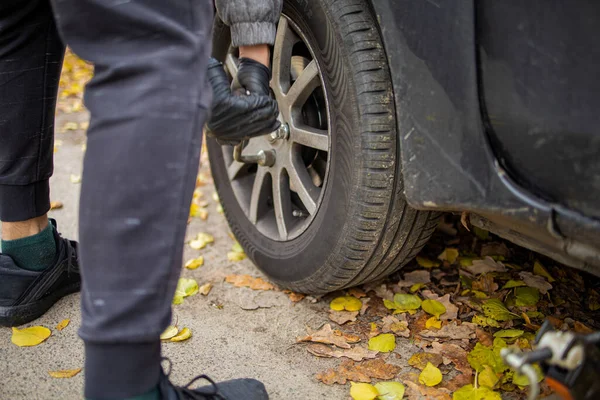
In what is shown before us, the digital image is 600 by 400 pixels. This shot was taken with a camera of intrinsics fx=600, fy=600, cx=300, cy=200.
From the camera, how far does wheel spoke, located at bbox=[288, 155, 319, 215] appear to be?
1.98 meters

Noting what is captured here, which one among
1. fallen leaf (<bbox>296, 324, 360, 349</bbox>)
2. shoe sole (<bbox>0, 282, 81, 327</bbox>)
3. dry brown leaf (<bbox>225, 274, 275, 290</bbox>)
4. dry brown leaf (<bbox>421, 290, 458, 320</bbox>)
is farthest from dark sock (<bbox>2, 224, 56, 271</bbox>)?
dry brown leaf (<bbox>421, 290, 458, 320</bbox>)

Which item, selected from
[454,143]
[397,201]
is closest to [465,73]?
[454,143]

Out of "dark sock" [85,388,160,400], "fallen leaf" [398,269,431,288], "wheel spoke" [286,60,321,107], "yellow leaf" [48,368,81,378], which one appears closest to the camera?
"dark sock" [85,388,160,400]

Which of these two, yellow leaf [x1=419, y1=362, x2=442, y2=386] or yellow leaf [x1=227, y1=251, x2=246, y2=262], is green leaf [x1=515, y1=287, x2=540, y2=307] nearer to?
yellow leaf [x1=419, y1=362, x2=442, y2=386]

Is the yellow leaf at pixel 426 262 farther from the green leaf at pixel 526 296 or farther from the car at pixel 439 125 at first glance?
the car at pixel 439 125

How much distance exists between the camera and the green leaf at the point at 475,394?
5.31 feet

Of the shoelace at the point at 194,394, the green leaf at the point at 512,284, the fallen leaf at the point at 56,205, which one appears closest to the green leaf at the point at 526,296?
the green leaf at the point at 512,284

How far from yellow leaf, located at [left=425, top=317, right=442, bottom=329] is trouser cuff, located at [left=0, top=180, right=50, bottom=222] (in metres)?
1.31

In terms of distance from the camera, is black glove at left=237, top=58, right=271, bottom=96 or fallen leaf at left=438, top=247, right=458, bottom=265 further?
fallen leaf at left=438, top=247, right=458, bottom=265

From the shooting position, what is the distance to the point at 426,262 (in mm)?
2344

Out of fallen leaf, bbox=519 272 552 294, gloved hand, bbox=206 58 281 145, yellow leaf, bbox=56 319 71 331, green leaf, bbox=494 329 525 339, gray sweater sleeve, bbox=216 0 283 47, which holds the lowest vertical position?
yellow leaf, bbox=56 319 71 331

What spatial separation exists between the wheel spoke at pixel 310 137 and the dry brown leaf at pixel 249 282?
59cm

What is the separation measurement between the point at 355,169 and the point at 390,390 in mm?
625

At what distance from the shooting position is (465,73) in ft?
4.12
